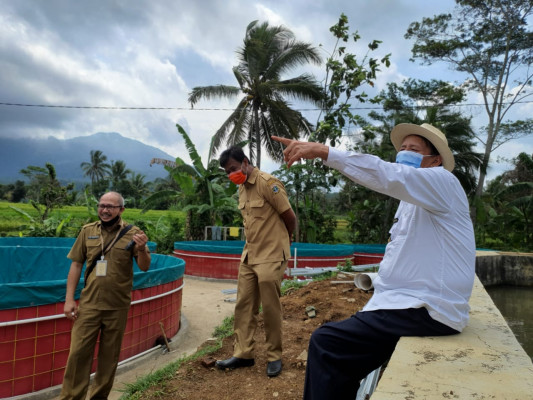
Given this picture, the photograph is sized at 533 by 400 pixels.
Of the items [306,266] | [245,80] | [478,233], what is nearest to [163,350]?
[306,266]

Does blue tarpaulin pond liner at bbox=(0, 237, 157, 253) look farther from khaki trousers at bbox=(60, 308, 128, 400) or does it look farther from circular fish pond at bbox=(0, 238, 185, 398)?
khaki trousers at bbox=(60, 308, 128, 400)

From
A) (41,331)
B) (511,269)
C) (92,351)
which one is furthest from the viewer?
(511,269)

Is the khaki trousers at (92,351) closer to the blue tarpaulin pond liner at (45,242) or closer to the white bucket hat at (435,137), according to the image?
the white bucket hat at (435,137)

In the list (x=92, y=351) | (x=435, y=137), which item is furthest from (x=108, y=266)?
(x=435, y=137)

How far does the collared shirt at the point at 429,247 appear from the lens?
1.85 meters

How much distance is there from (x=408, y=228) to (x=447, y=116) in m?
17.4

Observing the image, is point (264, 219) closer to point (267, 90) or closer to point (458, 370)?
point (458, 370)

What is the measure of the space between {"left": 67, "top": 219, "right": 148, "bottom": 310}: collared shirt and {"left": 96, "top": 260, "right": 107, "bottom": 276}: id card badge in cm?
3

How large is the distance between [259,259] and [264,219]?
1.23 feet

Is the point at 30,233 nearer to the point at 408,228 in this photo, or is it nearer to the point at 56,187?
the point at 56,187

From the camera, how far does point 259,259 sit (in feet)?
11.8

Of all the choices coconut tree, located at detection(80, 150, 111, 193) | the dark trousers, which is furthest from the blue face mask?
coconut tree, located at detection(80, 150, 111, 193)

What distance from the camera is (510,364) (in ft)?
6.40

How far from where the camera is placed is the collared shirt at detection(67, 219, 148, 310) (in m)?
3.25
